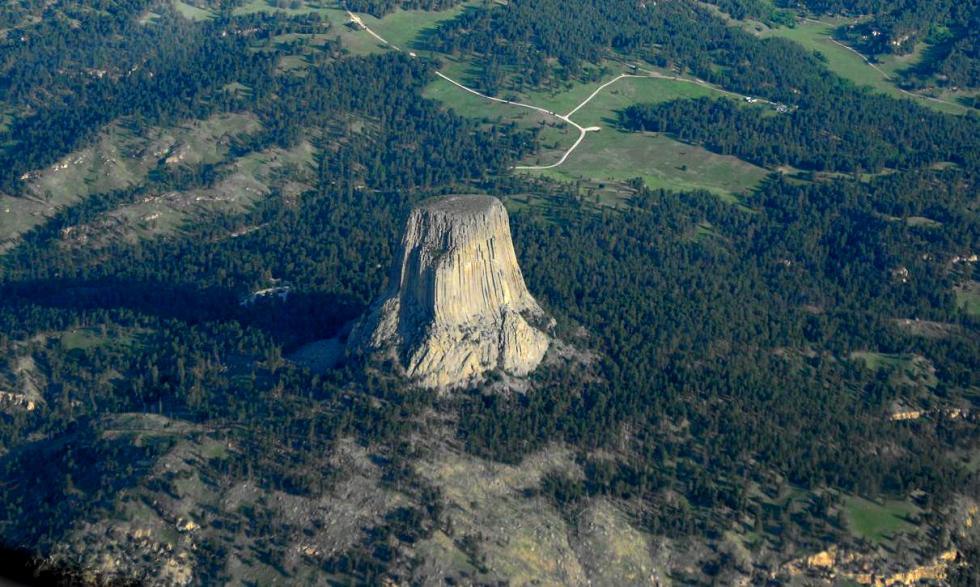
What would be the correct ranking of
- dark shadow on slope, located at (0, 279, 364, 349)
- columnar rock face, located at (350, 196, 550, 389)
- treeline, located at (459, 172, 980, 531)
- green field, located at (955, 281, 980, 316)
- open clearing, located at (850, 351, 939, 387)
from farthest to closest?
green field, located at (955, 281, 980, 316) → dark shadow on slope, located at (0, 279, 364, 349) → open clearing, located at (850, 351, 939, 387) → columnar rock face, located at (350, 196, 550, 389) → treeline, located at (459, 172, 980, 531)

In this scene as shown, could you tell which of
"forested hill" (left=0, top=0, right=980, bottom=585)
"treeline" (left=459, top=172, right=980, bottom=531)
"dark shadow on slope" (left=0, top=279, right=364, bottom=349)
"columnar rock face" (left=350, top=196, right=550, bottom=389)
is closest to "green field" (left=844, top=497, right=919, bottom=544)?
"forested hill" (left=0, top=0, right=980, bottom=585)

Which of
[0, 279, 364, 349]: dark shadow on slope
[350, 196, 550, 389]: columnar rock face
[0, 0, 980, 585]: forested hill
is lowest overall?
[0, 279, 364, 349]: dark shadow on slope

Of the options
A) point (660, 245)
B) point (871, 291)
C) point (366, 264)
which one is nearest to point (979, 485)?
point (871, 291)

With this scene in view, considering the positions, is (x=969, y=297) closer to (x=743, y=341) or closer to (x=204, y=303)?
(x=743, y=341)

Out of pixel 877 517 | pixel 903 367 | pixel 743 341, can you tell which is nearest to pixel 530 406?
pixel 743 341

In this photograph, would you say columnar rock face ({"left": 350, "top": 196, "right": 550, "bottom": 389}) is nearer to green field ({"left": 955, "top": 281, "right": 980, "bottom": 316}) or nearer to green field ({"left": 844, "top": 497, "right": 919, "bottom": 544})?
green field ({"left": 844, "top": 497, "right": 919, "bottom": 544})

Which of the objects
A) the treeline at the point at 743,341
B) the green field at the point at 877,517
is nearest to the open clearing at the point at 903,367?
the treeline at the point at 743,341
